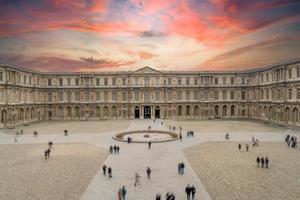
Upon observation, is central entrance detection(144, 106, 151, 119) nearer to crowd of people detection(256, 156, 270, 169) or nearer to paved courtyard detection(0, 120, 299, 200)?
paved courtyard detection(0, 120, 299, 200)

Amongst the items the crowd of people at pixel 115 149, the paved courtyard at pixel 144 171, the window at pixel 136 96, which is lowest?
the paved courtyard at pixel 144 171

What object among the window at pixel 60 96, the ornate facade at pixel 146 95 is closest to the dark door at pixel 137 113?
the ornate facade at pixel 146 95

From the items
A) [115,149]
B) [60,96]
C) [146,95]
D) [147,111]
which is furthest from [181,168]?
[60,96]

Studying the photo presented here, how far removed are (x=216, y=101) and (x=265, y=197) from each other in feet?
159

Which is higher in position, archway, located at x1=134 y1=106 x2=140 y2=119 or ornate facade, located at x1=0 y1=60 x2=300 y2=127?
ornate facade, located at x1=0 y1=60 x2=300 y2=127

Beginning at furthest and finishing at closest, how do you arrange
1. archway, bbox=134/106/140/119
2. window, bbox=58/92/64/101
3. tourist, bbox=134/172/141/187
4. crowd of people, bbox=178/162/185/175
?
window, bbox=58/92/64/101, archway, bbox=134/106/140/119, crowd of people, bbox=178/162/185/175, tourist, bbox=134/172/141/187

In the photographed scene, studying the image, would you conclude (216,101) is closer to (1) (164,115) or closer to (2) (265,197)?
(1) (164,115)

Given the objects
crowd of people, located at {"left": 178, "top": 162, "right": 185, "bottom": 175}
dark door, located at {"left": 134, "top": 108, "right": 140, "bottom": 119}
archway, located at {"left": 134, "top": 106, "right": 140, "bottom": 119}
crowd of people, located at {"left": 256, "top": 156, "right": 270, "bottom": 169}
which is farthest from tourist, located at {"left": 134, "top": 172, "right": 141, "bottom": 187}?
dark door, located at {"left": 134, "top": 108, "right": 140, "bottom": 119}

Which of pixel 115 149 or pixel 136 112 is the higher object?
pixel 136 112

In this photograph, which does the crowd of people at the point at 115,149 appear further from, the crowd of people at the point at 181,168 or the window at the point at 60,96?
the window at the point at 60,96

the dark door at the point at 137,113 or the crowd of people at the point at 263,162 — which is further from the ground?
the dark door at the point at 137,113

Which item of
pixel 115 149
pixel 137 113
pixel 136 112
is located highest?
pixel 136 112

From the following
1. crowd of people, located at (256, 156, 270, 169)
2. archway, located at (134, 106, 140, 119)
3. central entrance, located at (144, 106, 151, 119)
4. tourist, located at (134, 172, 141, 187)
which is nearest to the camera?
tourist, located at (134, 172, 141, 187)

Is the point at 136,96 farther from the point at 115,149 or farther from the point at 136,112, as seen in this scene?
the point at 115,149
